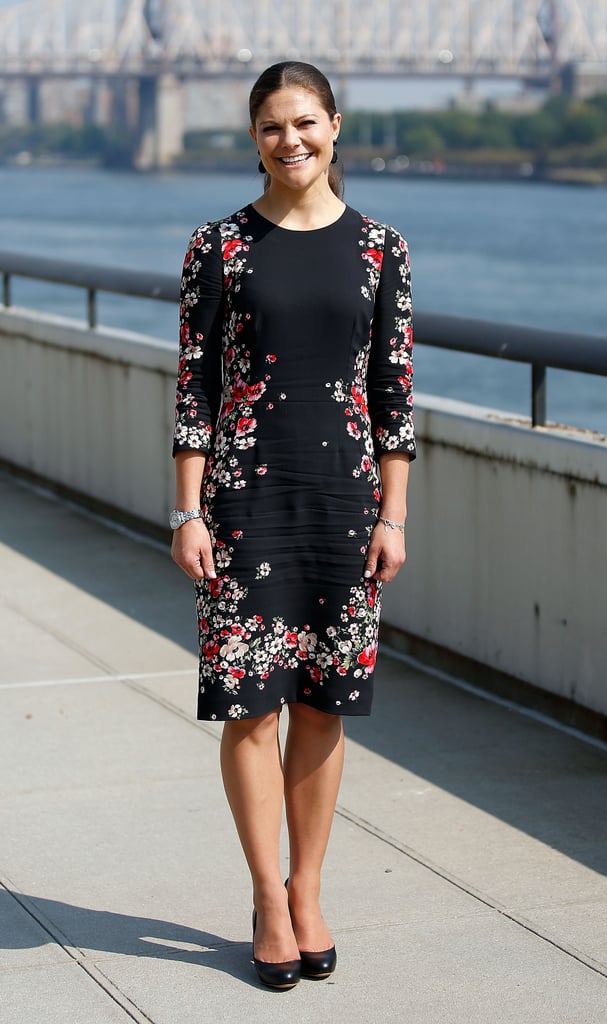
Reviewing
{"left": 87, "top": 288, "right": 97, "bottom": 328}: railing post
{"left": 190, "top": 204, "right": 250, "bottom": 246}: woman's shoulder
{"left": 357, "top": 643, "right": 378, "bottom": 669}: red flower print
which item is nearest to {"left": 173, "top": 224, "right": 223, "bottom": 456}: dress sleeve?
{"left": 190, "top": 204, "right": 250, "bottom": 246}: woman's shoulder

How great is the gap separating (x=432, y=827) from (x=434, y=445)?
168 centimetres

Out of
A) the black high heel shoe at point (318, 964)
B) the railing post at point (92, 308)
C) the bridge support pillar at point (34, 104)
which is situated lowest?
the bridge support pillar at point (34, 104)

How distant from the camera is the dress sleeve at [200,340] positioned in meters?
3.00

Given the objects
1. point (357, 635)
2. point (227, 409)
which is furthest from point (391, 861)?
point (227, 409)

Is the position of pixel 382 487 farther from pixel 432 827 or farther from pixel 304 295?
pixel 432 827

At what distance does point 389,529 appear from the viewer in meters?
3.07

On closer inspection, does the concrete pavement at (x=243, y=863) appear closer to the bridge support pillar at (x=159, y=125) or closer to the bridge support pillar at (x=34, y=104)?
the bridge support pillar at (x=159, y=125)

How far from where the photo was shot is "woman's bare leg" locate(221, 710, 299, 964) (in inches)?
121

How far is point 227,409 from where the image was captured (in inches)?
120

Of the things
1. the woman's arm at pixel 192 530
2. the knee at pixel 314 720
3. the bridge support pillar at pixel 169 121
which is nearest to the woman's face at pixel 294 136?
the woman's arm at pixel 192 530

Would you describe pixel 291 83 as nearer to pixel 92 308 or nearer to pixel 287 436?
pixel 287 436

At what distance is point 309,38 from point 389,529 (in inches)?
5310

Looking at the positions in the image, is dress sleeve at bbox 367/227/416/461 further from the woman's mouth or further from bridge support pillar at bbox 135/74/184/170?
bridge support pillar at bbox 135/74/184/170

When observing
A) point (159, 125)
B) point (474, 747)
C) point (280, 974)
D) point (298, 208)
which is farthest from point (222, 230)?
point (159, 125)
